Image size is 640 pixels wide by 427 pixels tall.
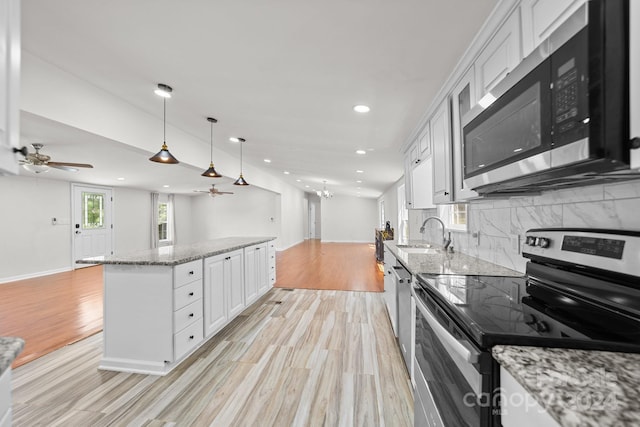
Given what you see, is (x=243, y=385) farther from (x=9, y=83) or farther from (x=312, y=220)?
(x=312, y=220)

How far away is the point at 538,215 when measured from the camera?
151 centimetres

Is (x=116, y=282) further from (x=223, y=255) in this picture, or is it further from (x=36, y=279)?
(x=36, y=279)

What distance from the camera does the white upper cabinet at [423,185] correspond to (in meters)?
2.64

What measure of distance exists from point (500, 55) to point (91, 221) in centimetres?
932

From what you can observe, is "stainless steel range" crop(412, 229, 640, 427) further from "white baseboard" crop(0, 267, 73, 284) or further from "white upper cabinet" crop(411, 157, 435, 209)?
"white baseboard" crop(0, 267, 73, 284)

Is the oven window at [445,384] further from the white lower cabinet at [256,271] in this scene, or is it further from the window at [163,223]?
the window at [163,223]

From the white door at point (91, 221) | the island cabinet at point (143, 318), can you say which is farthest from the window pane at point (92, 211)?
the island cabinet at point (143, 318)

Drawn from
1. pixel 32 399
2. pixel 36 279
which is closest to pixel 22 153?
pixel 32 399

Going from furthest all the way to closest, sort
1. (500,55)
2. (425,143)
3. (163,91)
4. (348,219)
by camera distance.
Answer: (348,219), (425,143), (163,91), (500,55)

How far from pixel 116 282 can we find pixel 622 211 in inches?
128

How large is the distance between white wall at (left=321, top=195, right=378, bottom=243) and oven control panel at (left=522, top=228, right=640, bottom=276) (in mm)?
11259

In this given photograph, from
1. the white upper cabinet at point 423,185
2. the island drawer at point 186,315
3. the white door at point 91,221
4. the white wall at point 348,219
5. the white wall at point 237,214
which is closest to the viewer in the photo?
the island drawer at point 186,315

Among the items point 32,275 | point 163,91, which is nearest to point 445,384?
point 163,91

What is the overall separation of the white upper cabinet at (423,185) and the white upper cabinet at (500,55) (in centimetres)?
104
